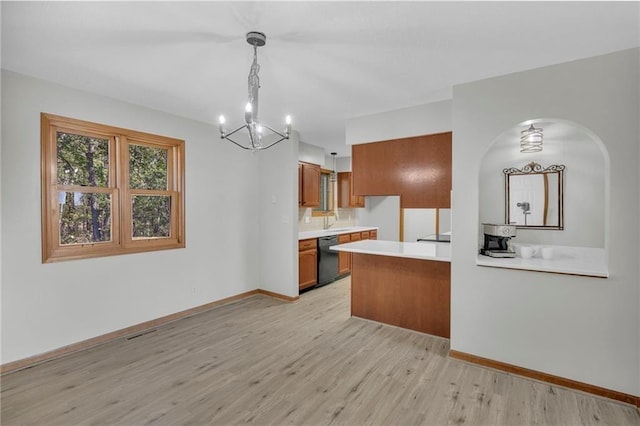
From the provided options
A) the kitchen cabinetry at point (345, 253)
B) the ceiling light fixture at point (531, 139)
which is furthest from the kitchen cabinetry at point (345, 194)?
the ceiling light fixture at point (531, 139)

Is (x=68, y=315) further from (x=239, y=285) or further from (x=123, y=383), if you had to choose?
(x=239, y=285)

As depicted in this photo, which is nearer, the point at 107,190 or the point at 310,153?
the point at 107,190

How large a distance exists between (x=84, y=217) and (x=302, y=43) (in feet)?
9.25

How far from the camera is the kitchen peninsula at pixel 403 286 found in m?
3.35

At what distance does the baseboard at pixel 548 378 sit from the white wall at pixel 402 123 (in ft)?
7.45

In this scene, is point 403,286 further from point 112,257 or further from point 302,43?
point 112,257

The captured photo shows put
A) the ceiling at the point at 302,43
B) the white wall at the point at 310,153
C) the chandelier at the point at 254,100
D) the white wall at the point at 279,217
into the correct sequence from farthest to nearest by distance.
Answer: the white wall at the point at 310,153 < the white wall at the point at 279,217 < the chandelier at the point at 254,100 < the ceiling at the point at 302,43

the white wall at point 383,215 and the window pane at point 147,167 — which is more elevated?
the window pane at point 147,167

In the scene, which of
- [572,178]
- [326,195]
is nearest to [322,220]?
[326,195]

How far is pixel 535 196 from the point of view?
11.3 ft

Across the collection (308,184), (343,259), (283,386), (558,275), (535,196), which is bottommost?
(283,386)

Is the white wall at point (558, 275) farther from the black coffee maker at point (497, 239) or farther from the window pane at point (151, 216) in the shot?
the window pane at point (151, 216)

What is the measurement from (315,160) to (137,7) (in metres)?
4.15

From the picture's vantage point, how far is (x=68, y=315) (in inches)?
118
